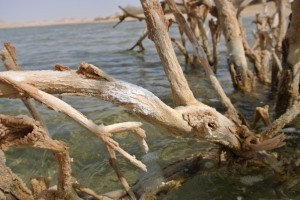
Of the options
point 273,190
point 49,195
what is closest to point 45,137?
point 49,195

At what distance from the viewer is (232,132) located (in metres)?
2.74

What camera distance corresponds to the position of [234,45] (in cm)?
503

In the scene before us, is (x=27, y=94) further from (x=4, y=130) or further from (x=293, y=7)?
→ (x=293, y=7)

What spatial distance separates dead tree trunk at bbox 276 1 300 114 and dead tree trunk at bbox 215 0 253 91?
118 cm

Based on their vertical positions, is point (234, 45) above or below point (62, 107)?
below

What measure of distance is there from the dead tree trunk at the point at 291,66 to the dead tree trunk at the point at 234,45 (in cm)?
118

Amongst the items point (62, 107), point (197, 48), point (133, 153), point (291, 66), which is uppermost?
point (62, 107)

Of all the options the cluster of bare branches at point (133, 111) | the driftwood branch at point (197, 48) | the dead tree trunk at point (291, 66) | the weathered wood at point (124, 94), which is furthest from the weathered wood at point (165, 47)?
the dead tree trunk at point (291, 66)

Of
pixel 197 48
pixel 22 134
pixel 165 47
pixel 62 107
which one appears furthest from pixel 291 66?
pixel 22 134

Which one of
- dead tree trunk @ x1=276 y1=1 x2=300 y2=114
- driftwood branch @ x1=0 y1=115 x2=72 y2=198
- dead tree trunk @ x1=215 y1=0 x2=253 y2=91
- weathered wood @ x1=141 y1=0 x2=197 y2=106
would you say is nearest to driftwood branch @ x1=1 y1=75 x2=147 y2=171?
driftwood branch @ x1=0 y1=115 x2=72 y2=198

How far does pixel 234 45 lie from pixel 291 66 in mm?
1371

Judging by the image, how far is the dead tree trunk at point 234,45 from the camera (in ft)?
15.9

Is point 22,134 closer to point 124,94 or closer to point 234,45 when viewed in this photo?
point 124,94

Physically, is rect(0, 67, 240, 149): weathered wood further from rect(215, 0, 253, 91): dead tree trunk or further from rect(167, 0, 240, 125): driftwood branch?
rect(215, 0, 253, 91): dead tree trunk
